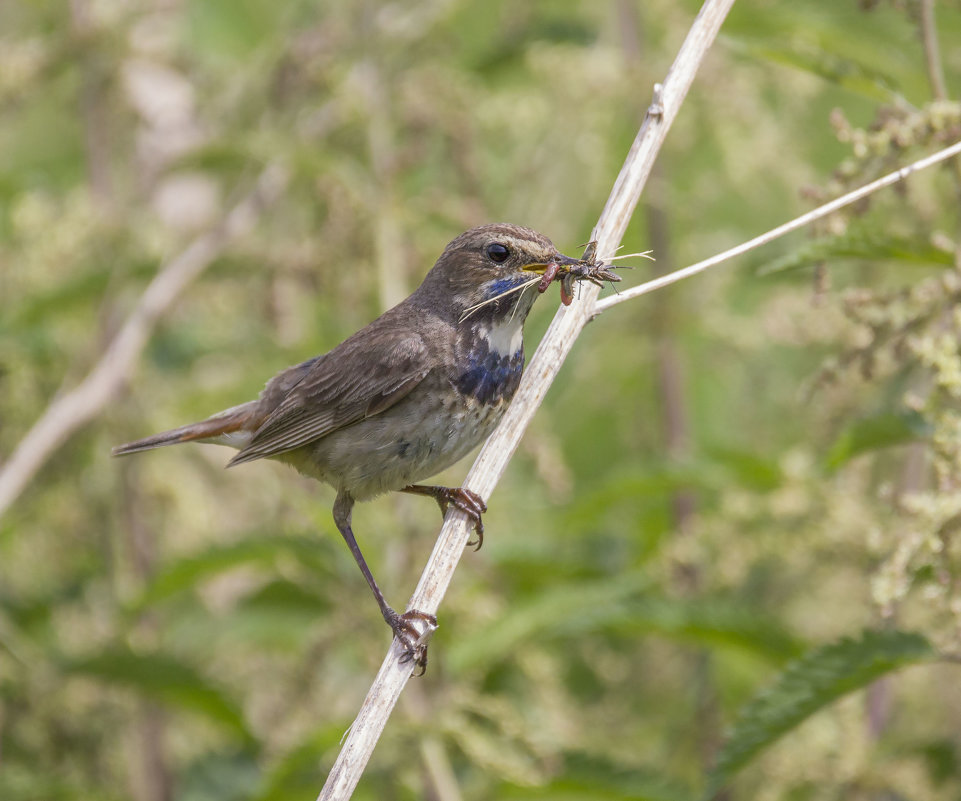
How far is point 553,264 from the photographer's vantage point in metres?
3.35

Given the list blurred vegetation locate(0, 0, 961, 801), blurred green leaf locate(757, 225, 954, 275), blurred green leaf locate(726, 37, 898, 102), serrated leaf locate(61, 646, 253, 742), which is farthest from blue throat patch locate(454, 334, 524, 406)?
serrated leaf locate(61, 646, 253, 742)

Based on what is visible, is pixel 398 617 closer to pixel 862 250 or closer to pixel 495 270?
pixel 495 270

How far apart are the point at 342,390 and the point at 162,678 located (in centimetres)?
114

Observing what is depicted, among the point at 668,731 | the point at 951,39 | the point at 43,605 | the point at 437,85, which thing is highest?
the point at 951,39

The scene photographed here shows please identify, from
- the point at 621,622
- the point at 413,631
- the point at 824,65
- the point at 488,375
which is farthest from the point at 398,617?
the point at 824,65

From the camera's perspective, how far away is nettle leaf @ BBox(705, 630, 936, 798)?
2.86 metres

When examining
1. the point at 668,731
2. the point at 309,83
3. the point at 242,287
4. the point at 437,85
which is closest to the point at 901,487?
the point at 668,731

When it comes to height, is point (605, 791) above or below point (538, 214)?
below

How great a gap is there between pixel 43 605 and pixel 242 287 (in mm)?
2394

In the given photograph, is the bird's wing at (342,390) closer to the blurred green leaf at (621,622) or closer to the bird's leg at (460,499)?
the bird's leg at (460,499)

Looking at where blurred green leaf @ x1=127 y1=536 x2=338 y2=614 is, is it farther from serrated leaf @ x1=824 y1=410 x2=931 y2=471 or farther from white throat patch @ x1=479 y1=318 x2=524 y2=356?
serrated leaf @ x1=824 y1=410 x2=931 y2=471

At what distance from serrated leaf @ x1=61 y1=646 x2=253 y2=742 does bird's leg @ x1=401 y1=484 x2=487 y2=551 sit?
94 cm

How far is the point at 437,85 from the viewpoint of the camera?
4.92m

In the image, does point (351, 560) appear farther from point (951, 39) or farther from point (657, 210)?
point (951, 39)
